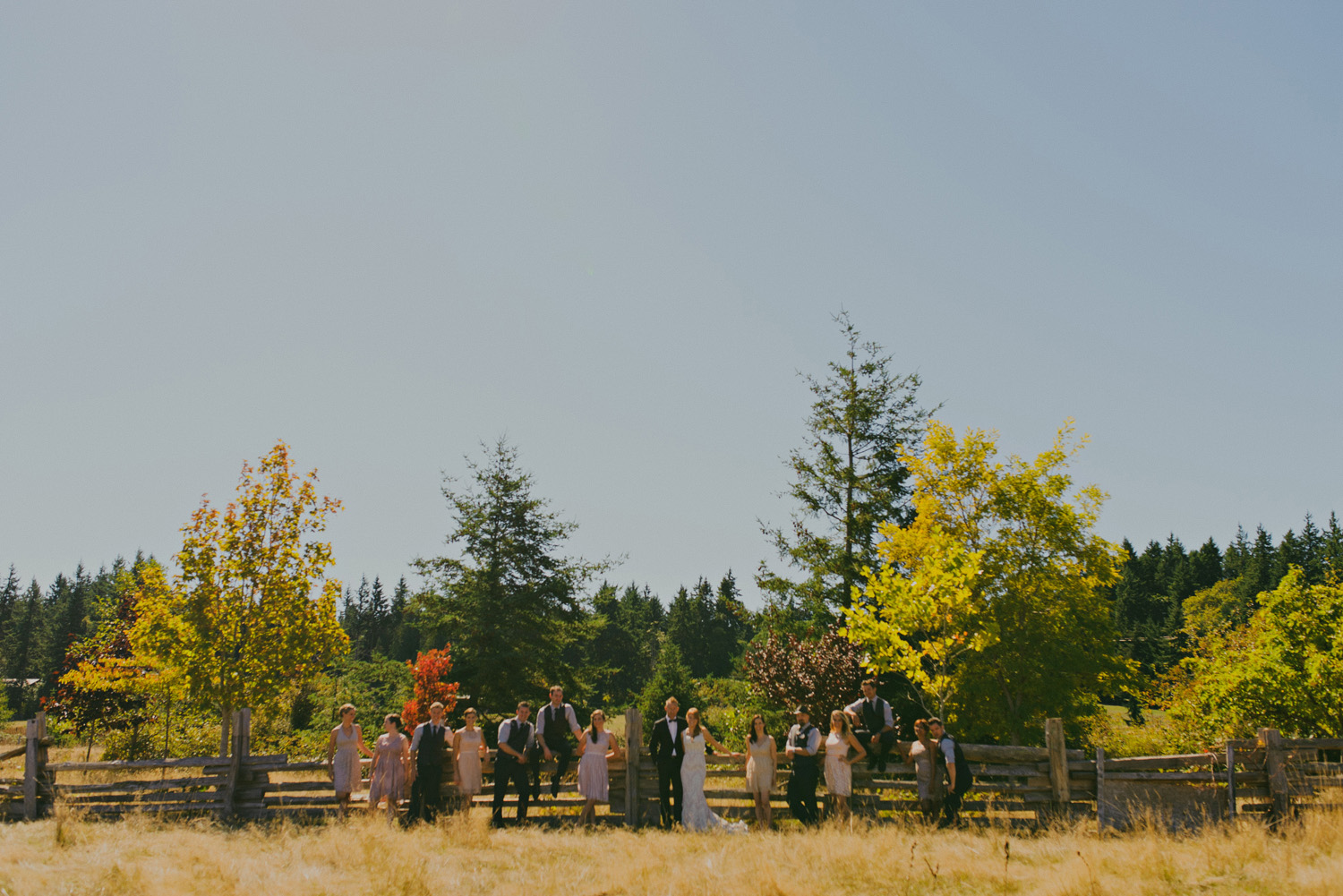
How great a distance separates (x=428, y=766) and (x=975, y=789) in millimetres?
8601

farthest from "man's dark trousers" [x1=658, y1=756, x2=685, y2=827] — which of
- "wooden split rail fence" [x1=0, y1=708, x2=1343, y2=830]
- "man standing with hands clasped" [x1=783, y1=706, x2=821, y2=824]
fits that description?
"man standing with hands clasped" [x1=783, y1=706, x2=821, y2=824]

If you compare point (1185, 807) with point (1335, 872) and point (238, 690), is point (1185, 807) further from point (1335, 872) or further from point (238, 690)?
point (238, 690)

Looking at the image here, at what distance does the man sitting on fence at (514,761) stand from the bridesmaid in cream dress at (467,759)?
0.38 meters

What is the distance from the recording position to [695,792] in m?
12.1

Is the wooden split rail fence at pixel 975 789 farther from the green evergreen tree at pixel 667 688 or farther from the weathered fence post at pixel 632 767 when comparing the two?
the green evergreen tree at pixel 667 688

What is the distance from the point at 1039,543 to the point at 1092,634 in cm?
253

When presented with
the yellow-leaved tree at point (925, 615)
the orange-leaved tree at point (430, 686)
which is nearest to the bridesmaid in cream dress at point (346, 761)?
the yellow-leaved tree at point (925, 615)

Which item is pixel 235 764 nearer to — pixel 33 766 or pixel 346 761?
pixel 346 761

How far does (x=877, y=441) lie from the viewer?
84.4 feet

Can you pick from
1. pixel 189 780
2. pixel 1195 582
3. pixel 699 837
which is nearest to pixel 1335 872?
pixel 699 837

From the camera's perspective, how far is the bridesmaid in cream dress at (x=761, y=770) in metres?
12.1

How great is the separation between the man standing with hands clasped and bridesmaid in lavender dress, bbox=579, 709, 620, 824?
2.80m

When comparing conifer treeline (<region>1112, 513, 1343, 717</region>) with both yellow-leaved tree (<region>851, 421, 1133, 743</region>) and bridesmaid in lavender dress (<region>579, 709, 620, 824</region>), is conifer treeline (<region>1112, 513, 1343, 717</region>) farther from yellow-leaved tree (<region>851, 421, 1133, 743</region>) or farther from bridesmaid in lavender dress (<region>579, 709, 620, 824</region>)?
bridesmaid in lavender dress (<region>579, 709, 620, 824</region>)

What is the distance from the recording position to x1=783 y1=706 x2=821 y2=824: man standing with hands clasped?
1198cm
